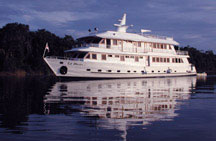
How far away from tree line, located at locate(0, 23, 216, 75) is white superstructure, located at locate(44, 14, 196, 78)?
1801 cm

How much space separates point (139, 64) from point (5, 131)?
29267 mm

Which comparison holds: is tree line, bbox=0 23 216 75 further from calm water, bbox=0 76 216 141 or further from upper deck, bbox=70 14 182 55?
calm water, bbox=0 76 216 141

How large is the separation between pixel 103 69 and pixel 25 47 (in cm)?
2839

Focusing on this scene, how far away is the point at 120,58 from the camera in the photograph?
32.2 m

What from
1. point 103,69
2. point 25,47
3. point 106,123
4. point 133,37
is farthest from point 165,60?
point 106,123

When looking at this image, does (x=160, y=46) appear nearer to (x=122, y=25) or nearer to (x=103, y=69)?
(x=122, y=25)

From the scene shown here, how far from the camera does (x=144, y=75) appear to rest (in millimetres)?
34844

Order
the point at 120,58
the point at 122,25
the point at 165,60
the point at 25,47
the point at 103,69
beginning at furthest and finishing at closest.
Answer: the point at 25,47, the point at 165,60, the point at 122,25, the point at 120,58, the point at 103,69

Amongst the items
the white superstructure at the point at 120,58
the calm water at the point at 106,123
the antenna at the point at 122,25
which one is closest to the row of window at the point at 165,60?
the white superstructure at the point at 120,58

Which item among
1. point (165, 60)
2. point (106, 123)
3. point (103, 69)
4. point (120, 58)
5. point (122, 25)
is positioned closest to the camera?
point (106, 123)

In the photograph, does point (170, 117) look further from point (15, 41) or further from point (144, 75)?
point (15, 41)

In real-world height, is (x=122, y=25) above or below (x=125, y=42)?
above

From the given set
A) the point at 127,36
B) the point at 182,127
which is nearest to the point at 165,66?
the point at 127,36

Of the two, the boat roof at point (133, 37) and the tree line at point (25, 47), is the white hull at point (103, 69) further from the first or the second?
the tree line at point (25, 47)
